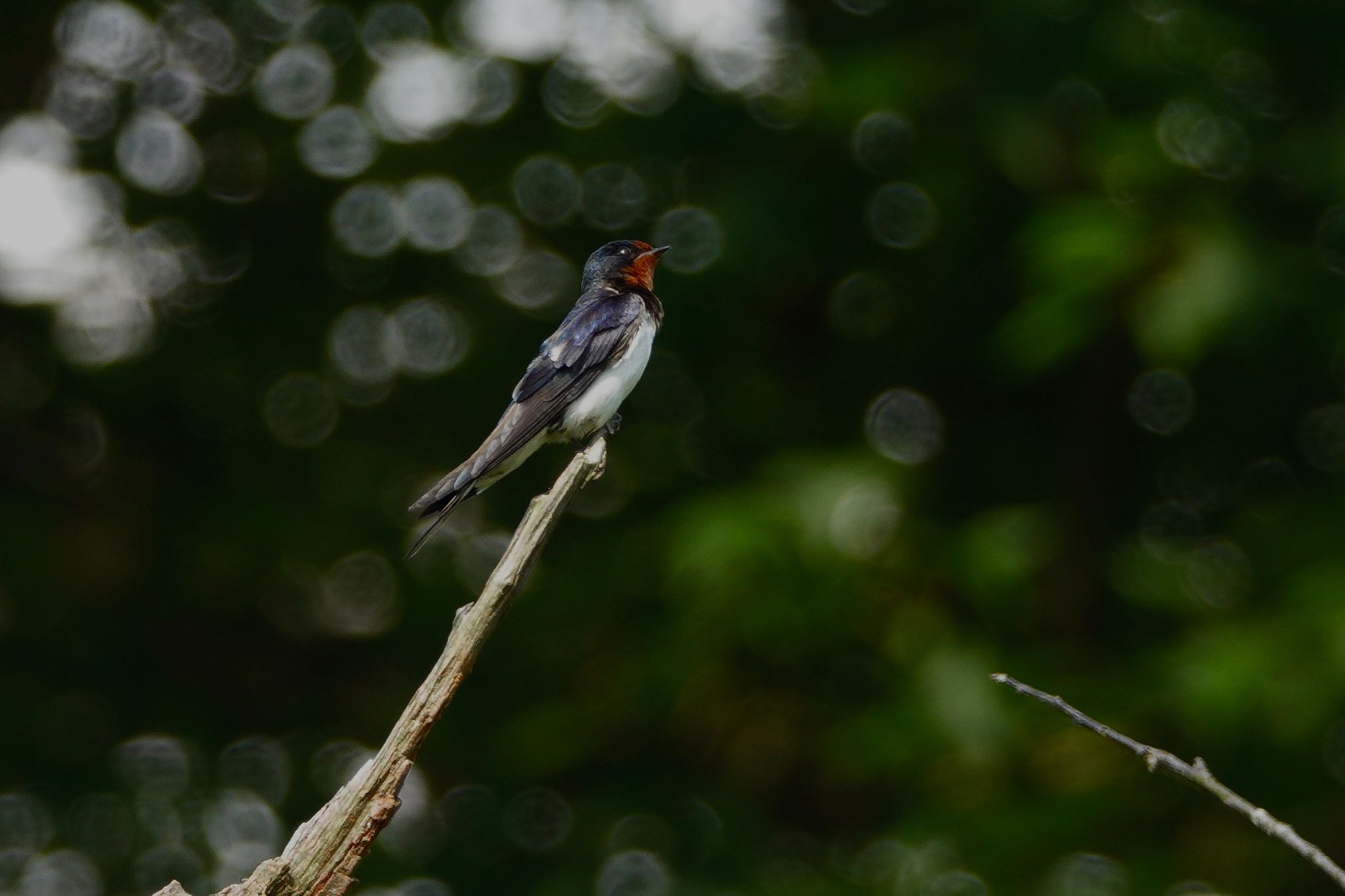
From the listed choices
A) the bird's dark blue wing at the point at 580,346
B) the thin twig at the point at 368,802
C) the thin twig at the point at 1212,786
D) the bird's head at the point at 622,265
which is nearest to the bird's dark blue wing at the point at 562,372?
the bird's dark blue wing at the point at 580,346

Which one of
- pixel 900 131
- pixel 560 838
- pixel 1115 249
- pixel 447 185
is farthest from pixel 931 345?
pixel 560 838

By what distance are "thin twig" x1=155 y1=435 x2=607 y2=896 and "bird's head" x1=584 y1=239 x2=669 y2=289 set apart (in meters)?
2.76

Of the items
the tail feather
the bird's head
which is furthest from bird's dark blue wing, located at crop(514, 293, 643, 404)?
the tail feather

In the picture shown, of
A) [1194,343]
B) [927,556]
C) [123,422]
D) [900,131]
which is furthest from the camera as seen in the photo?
[123,422]

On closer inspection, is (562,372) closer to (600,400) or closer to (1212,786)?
(600,400)

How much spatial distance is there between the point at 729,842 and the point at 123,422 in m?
4.21

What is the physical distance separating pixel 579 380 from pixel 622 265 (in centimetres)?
101

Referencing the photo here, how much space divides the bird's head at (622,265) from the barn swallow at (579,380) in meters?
0.09

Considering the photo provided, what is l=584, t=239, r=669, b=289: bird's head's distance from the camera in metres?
5.16

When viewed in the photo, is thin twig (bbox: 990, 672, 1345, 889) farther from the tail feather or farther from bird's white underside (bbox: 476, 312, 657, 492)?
bird's white underside (bbox: 476, 312, 657, 492)

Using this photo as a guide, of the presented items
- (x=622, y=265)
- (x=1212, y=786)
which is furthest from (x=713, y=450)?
(x=1212, y=786)

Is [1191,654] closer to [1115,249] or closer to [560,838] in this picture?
[1115,249]

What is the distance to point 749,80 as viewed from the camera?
297 inches

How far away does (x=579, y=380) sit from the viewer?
14.2 feet
